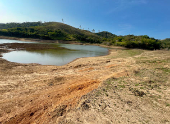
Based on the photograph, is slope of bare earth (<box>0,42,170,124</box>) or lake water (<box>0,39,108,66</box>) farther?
lake water (<box>0,39,108,66</box>)

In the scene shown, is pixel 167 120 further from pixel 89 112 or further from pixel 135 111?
pixel 89 112

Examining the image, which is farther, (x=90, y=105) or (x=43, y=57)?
(x=43, y=57)

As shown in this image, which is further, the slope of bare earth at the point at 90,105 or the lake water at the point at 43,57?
the lake water at the point at 43,57

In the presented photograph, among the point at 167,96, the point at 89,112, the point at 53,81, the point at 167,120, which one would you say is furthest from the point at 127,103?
the point at 53,81

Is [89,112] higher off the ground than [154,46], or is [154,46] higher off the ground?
[154,46]

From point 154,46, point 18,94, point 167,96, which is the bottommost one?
point 18,94

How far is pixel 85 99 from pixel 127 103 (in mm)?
1950

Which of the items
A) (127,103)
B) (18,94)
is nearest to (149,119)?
(127,103)

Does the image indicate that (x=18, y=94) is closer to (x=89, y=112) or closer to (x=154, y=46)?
(x=89, y=112)

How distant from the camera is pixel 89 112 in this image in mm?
3557

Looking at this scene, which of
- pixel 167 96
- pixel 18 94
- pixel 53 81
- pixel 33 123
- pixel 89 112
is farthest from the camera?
pixel 53 81

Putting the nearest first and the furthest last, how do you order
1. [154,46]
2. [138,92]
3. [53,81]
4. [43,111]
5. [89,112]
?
1. [89,112]
2. [43,111]
3. [138,92]
4. [53,81]
5. [154,46]

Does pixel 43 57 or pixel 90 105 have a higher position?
pixel 90 105

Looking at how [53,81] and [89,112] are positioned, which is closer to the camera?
[89,112]
